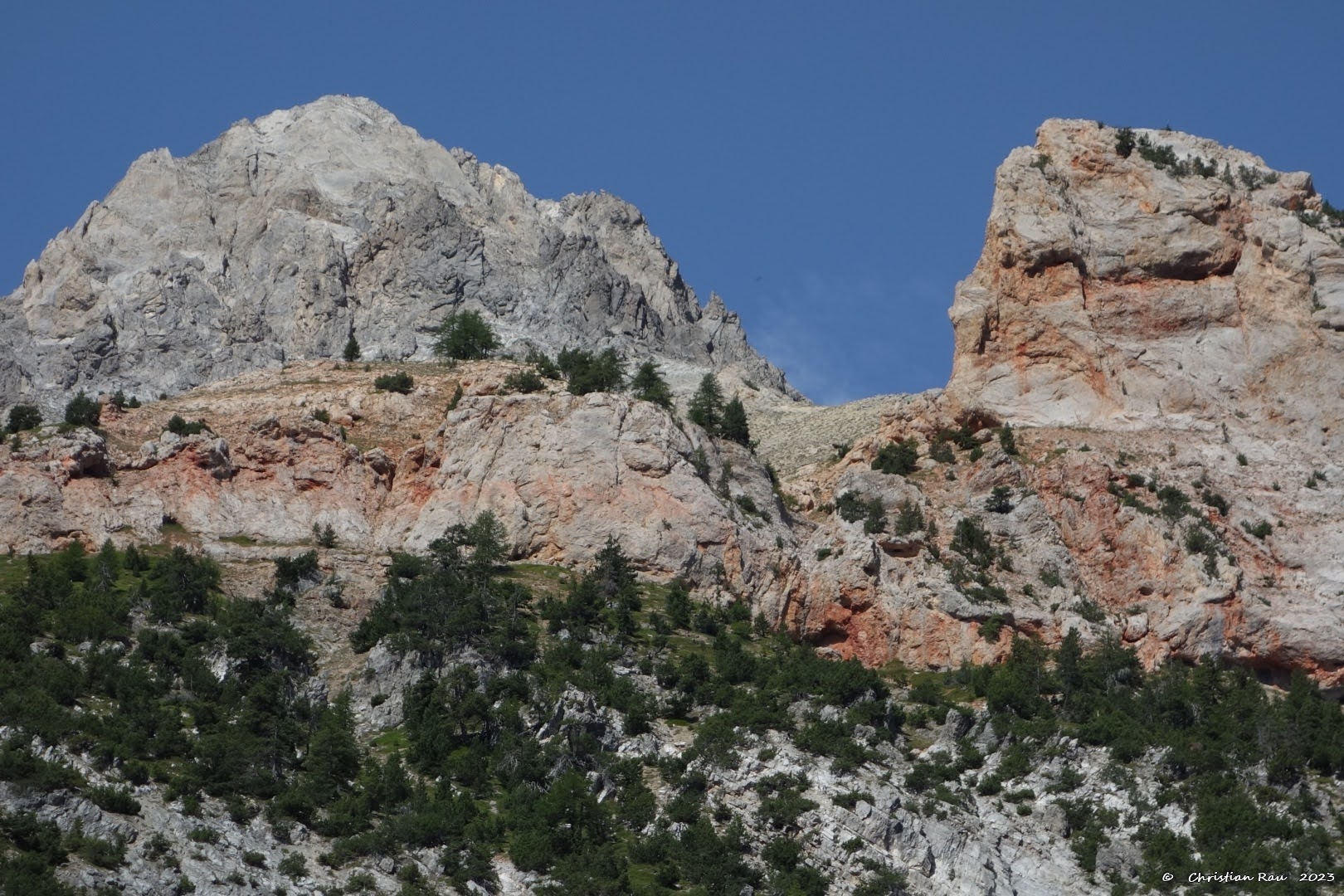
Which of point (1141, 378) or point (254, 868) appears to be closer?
point (254, 868)

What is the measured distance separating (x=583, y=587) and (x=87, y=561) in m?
16.1

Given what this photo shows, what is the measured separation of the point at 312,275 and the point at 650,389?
3154 inches

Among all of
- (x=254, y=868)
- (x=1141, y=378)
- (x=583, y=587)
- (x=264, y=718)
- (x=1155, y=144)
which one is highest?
(x=1155, y=144)

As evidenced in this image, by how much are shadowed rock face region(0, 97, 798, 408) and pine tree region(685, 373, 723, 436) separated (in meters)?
45.8

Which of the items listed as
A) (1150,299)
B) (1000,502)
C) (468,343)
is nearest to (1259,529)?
(1000,502)

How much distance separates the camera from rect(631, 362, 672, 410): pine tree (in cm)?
8650

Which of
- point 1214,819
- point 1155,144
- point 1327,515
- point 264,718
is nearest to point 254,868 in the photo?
point 264,718

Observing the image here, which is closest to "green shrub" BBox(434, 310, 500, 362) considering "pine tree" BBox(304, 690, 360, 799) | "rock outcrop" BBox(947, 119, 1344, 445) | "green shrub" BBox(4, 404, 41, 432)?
"green shrub" BBox(4, 404, 41, 432)

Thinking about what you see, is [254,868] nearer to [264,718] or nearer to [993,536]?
[264,718]

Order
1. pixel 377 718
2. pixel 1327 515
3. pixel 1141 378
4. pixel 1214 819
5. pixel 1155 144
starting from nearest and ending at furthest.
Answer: pixel 1214 819
pixel 377 718
pixel 1327 515
pixel 1141 378
pixel 1155 144

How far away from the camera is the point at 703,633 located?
70.8 m

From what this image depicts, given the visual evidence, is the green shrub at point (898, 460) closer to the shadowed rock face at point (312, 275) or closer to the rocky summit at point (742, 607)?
the rocky summit at point (742, 607)

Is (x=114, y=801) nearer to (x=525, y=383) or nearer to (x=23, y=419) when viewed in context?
(x=23, y=419)

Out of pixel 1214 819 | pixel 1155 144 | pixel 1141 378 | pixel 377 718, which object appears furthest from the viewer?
pixel 1155 144
